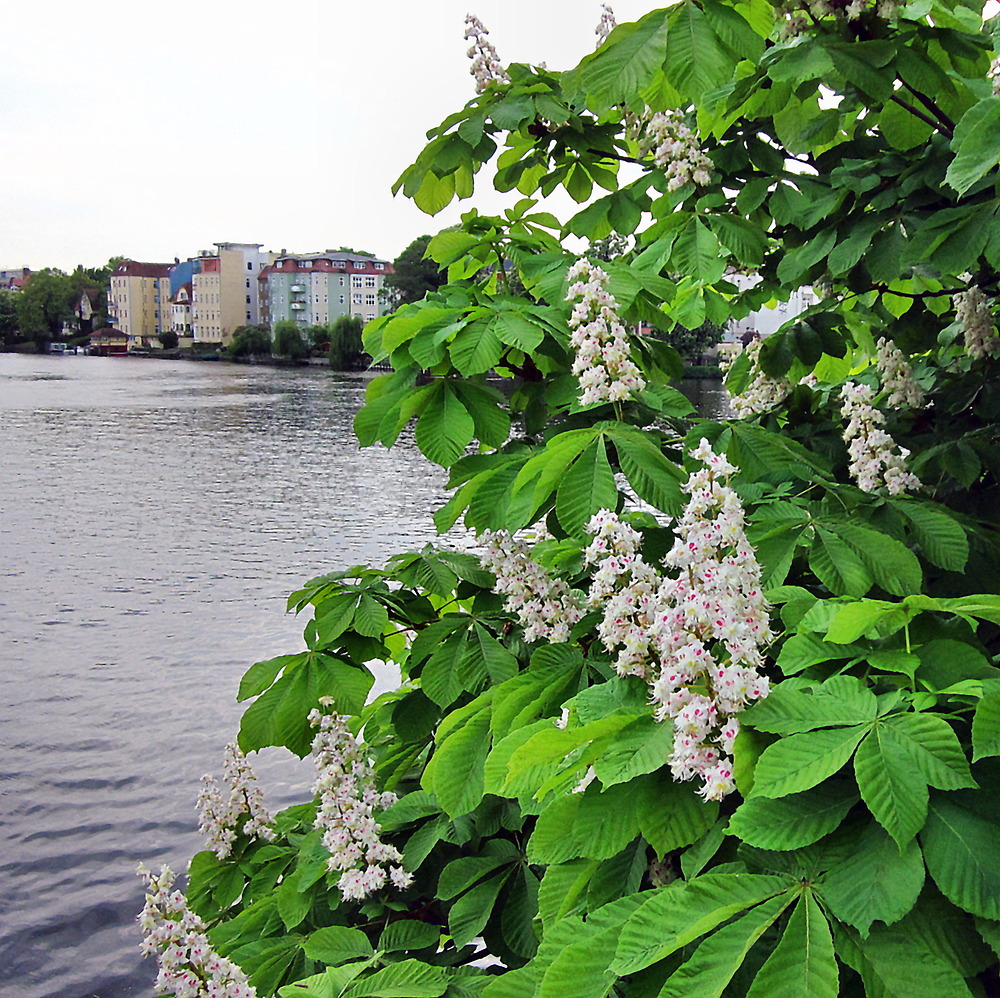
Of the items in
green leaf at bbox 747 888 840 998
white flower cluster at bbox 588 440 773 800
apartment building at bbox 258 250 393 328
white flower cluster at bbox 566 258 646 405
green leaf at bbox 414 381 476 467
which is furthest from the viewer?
apartment building at bbox 258 250 393 328

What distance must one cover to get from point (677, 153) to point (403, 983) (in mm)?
2483

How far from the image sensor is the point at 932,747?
1.13 metres

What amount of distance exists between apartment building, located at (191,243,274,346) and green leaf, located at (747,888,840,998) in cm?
12459

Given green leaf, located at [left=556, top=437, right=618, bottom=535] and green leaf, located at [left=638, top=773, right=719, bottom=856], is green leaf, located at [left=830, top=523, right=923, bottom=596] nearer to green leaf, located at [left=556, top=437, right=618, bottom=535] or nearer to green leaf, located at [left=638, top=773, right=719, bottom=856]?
green leaf, located at [left=556, top=437, right=618, bottom=535]

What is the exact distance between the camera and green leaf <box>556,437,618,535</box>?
1.87 m

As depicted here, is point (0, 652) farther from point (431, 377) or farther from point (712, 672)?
point (712, 672)

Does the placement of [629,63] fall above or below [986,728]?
above

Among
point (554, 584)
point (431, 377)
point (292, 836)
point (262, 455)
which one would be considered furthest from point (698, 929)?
point (262, 455)

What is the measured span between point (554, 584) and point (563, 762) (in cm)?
95

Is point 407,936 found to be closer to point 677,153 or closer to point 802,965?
point 802,965

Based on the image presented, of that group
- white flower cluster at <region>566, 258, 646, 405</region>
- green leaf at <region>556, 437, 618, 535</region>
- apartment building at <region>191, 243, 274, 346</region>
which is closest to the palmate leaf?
green leaf at <region>556, 437, 618, 535</region>

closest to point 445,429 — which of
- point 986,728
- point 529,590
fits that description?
point 529,590

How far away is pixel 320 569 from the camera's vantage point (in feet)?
58.2

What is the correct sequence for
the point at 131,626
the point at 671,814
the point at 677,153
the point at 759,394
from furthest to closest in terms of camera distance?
the point at 131,626
the point at 759,394
the point at 677,153
the point at 671,814
